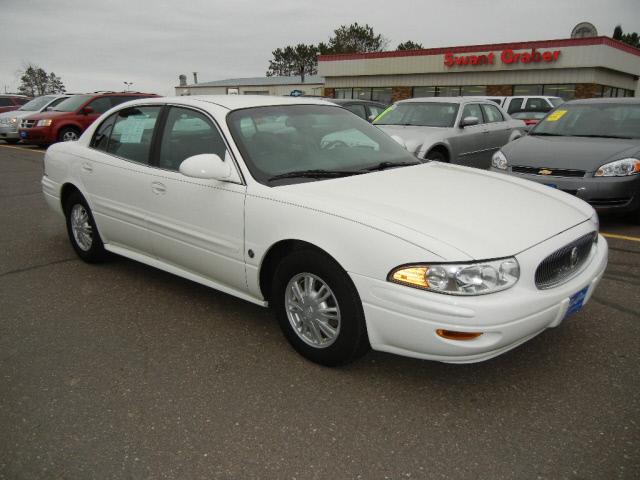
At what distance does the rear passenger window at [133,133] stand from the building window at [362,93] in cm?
3301

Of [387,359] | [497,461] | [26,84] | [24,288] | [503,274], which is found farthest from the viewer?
[26,84]

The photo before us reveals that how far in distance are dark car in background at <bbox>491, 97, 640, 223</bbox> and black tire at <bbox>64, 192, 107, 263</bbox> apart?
4.55m

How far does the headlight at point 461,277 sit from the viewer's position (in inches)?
98.1

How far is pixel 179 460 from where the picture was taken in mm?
2320

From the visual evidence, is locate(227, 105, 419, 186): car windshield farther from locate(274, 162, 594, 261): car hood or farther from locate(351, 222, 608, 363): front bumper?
locate(351, 222, 608, 363): front bumper

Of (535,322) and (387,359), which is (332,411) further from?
(535,322)

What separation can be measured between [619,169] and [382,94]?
30.8 m

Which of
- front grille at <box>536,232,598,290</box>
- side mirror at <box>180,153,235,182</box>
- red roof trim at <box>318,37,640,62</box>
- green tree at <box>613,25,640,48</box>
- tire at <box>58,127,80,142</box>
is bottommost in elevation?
tire at <box>58,127,80,142</box>

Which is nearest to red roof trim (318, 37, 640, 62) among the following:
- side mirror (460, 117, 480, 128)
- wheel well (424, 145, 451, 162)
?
side mirror (460, 117, 480, 128)

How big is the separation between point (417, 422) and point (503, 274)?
2.67ft

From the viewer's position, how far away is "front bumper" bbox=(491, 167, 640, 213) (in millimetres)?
5719

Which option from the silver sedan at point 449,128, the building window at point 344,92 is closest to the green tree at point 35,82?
the building window at point 344,92

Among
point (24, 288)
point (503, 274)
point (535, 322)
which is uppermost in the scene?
point (503, 274)

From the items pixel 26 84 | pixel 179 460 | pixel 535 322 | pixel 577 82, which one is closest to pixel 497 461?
pixel 535 322
